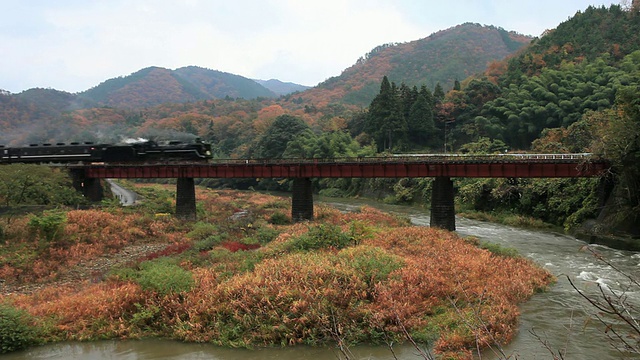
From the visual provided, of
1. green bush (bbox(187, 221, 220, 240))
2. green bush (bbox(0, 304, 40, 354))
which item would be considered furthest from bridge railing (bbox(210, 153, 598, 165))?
green bush (bbox(0, 304, 40, 354))

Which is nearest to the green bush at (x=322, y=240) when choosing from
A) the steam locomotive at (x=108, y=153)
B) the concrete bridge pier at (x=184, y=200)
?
the concrete bridge pier at (x=184, y=200)

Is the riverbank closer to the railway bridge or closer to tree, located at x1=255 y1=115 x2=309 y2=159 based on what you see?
the railway bridge

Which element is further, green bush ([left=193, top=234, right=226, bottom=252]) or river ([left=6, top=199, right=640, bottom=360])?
green bush ([left=193, top=234, right=226, bottom=252])

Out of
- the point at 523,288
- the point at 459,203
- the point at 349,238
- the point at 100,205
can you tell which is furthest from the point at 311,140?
the point at 523,288

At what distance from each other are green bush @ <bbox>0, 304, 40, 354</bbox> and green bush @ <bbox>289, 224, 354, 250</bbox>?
41.9 feet

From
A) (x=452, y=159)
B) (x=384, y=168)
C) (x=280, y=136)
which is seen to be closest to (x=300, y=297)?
(x=384, y=168)

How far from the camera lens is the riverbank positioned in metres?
15.6

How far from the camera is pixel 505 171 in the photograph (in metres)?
34.9

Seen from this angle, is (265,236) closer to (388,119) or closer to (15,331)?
(15,331)

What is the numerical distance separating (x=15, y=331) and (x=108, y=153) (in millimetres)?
33502

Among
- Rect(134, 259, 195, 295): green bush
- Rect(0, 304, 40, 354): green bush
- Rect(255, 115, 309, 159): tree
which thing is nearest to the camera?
Rect(0, 304, 40, 354): green bush

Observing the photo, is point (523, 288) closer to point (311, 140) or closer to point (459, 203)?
point (459, 203)

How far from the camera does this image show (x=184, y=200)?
1641 inches

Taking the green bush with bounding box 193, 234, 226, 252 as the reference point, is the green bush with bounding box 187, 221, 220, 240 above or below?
below
